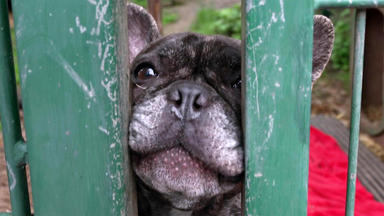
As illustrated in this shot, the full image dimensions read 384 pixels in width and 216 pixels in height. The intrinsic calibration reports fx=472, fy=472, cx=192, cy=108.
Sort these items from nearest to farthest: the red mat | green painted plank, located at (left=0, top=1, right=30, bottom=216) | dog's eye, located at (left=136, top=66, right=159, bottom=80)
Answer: green painted plank, located at (left=0, top=1, right=30, bottom=216)
dog's eye, located at (left=136, top=66, right=159, bottom=80)
the red mat

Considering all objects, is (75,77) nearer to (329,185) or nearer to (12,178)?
(12,178)

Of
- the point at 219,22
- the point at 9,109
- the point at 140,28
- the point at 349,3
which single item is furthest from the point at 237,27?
the point at 9,109

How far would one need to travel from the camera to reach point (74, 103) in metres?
1.12

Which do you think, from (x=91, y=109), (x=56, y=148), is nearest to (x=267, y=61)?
(x=91, y=109)

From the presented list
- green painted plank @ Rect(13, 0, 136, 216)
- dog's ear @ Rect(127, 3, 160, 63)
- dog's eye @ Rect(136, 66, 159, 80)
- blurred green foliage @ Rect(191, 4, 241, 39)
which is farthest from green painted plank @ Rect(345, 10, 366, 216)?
blurred green foliage @ Rect(191, 4, 241, 39)

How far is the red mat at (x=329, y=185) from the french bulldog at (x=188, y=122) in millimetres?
1496

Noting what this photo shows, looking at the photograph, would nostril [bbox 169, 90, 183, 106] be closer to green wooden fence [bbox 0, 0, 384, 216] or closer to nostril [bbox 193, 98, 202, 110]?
nostril [bbox 193, 98, 202, 110]

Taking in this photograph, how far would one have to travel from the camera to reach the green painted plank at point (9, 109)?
122 cm

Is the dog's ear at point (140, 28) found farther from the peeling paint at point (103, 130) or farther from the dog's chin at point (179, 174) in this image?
the peeling paint at point (103, 130)

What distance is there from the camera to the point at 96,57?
3.61 feet

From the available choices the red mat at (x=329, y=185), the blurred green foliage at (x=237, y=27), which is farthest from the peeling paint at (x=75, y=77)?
the blurred green foliage at (x=237, y=27)

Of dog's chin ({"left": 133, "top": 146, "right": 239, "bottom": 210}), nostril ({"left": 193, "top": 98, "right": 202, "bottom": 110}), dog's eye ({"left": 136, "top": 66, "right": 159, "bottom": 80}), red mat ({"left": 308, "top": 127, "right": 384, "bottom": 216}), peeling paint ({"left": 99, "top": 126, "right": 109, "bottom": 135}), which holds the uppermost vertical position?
peeling paint ({"left": 99, "top": 126, "right": 109, "bottom": 135})

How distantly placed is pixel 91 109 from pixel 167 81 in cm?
70

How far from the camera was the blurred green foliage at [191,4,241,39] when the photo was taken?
25.3 ft
